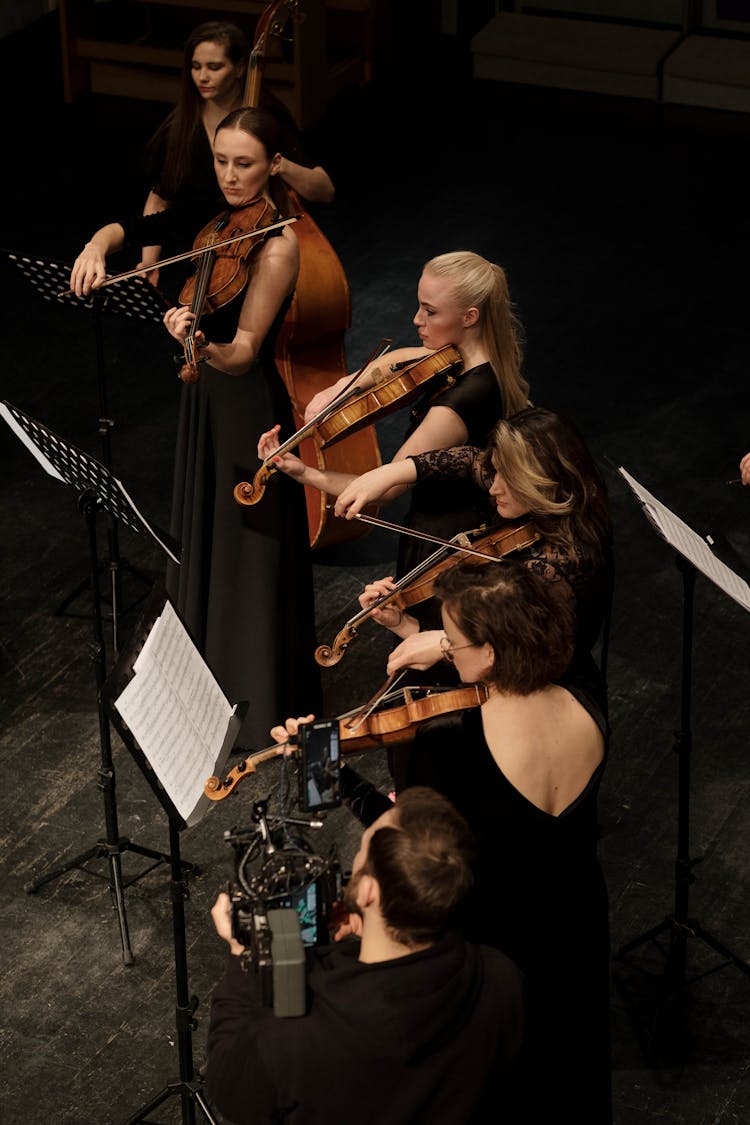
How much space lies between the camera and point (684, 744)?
145 inches

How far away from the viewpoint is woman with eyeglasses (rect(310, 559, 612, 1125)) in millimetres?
2857

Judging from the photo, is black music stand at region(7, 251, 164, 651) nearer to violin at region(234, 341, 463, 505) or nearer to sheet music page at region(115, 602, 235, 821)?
violin at region(234, 341, 463, 505)

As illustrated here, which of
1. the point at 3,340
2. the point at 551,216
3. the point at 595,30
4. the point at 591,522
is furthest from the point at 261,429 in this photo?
the point at 595,30

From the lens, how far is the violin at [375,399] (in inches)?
149

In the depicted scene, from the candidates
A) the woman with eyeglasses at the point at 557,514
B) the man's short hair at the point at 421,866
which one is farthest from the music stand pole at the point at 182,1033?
the man's short hair at the point at 421,866

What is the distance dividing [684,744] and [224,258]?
169 cm

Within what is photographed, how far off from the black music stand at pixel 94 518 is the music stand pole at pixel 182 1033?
1.23 ft

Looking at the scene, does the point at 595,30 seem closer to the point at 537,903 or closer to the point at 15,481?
the point at 15,481

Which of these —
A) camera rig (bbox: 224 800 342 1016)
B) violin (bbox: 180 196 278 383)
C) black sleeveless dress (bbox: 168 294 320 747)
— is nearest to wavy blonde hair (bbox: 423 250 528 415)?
violin (bbox: 180 196 278 383)

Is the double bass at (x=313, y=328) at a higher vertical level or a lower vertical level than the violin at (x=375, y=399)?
lower

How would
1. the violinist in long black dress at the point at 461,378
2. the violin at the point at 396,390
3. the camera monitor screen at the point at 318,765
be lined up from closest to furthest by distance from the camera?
1. the camera monitor screen at the point at 318,765
2. the violinist in long black dress at the point at 461,378
3. the violin at the point at 396,390

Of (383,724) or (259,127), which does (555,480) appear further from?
(259,127)

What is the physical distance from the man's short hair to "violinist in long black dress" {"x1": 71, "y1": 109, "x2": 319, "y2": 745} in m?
1.91

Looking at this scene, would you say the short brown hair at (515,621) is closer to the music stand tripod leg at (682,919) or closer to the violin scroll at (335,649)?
the violin scroll at (335,649)
